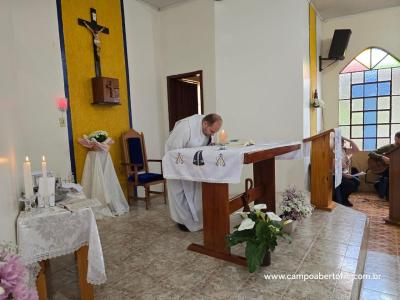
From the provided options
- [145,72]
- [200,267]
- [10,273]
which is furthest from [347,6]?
[10,273]

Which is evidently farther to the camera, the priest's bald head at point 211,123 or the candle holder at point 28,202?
the priest's bald head at point 211,123

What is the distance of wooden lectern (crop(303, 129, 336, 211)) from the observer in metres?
3.41

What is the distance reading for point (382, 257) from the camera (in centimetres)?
279

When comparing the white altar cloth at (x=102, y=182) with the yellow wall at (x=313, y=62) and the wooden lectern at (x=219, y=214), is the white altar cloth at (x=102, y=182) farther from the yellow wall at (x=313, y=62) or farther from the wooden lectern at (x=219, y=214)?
the yellow wall at (x=313, y=62)

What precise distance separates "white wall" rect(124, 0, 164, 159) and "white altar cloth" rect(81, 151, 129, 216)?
1009mm

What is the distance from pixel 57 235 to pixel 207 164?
1.16 meters

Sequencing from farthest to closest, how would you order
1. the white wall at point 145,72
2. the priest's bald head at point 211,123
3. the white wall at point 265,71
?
1. the white wall at point 145,72
2. the white wall at point 265,71
3. the priest's bald head at point 211,123

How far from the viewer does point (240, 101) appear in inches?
183

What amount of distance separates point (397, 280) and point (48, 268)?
9.25 feet

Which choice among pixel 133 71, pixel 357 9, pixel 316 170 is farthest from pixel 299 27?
pixel 133 71

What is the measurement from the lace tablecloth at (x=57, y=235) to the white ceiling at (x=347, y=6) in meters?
4.92

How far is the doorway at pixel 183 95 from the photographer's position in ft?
15.7

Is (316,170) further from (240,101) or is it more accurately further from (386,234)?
(240,101)

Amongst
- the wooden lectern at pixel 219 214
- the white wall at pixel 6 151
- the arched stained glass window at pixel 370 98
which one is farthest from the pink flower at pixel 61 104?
the arched stained glass window at pixel 370 98
